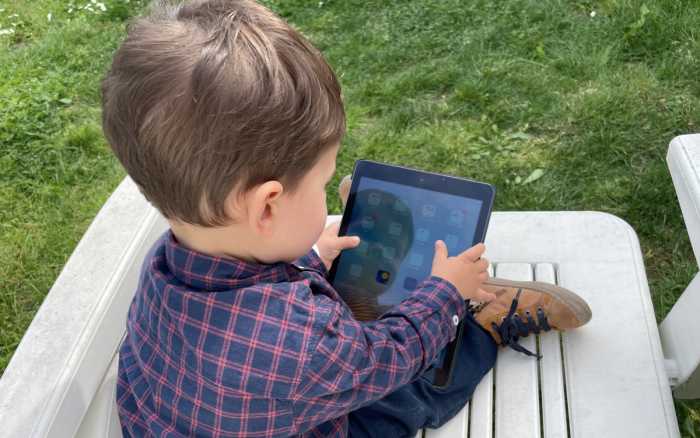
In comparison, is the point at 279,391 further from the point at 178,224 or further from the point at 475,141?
the point at 475,141

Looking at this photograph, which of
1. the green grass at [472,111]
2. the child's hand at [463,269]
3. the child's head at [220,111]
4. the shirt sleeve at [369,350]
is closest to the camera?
the child's head at [220,111]

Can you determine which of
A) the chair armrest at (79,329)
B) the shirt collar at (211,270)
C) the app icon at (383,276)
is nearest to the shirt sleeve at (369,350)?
the shirt collar at (211,270)

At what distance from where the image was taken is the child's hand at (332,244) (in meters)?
1.40

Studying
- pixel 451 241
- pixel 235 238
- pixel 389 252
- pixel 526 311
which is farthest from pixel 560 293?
pixel 235 238

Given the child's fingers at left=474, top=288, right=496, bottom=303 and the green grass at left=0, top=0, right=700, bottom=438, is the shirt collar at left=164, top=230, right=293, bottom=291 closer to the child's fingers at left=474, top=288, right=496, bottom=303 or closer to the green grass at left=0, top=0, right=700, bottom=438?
the child's fingers at left=474, top=288, right=496, bottom=303

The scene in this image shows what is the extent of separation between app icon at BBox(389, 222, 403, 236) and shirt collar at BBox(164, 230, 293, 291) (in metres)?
0.44

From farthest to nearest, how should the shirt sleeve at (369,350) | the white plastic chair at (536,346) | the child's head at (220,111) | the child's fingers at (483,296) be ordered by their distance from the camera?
the child's fingers at (483,296), the white plastic chair at (536,346), the shirt sleeve at (369,350), the child's head at (220,111)

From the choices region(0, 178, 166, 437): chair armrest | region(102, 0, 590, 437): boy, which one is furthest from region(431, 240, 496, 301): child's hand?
region(0, 178, 166, 437): chair armrest

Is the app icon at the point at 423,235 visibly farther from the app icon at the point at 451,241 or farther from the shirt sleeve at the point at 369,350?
the shirt sleeve at the point at 369,350

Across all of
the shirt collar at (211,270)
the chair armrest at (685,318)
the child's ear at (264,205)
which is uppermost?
the child's ear at (264,205)

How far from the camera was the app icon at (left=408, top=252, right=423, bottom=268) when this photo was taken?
144cm

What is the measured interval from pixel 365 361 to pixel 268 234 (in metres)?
0.23

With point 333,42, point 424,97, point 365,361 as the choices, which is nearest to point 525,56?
point 424,97

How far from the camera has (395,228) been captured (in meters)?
1.45
